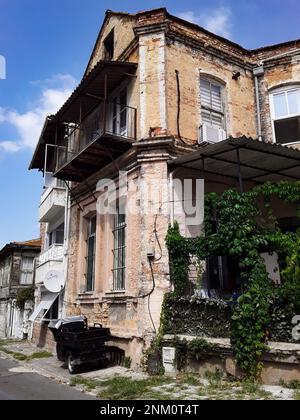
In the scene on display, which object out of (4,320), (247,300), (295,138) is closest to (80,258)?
(247,300)

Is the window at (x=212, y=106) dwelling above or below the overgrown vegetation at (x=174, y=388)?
above

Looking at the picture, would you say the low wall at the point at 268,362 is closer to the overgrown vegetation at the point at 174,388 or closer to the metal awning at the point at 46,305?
the overgrown vegetation at the point at 174,388

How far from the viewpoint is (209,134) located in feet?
39.0

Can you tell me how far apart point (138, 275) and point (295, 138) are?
730 centimetres

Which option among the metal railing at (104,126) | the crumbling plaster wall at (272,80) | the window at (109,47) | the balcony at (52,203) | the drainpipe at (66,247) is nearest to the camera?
the metal railing at (104,126)

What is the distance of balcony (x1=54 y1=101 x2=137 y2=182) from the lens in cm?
1141

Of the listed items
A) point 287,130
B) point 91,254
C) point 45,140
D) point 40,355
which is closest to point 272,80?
point 287,130

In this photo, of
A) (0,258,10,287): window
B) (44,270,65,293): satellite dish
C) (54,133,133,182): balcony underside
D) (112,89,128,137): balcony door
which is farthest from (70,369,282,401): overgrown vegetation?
(0,258,10,287): window

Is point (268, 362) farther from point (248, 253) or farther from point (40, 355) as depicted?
point (40, 355)

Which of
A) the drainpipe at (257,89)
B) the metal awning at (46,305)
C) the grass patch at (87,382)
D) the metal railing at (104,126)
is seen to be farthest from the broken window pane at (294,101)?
the metal awning at (46,305)

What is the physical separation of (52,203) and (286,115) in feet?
32.1

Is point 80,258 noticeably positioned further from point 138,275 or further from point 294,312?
point 294,312

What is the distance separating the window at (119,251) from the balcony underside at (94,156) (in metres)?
1.76

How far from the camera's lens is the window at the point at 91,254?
543 inches
